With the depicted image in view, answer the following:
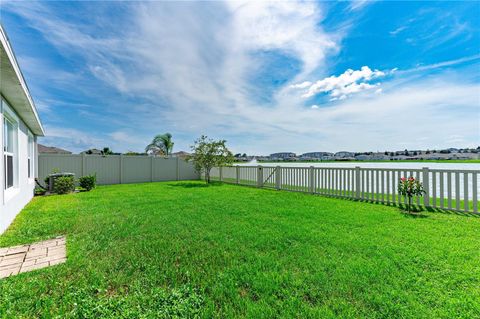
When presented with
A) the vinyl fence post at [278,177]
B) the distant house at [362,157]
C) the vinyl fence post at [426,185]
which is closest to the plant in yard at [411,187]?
the vinyl fence post at [426,185]

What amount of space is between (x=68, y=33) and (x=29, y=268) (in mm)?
8298

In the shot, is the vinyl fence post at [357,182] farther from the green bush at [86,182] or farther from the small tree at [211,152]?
the green bush at [86,182]

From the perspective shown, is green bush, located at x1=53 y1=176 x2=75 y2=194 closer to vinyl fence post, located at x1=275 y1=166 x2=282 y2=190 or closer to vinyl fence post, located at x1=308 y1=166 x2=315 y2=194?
vinyl fence post, located at x1=275 y1=166 x2=282 y2=190

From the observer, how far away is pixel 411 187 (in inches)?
215

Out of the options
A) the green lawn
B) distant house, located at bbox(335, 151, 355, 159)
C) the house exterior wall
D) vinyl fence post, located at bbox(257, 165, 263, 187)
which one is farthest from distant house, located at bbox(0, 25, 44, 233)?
distant house, located at bbox(335, 151, 355, 159)

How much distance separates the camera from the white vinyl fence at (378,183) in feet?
16.6

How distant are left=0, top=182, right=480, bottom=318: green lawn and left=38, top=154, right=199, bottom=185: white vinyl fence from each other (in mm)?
8087

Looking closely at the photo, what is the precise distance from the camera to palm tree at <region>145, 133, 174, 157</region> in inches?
959

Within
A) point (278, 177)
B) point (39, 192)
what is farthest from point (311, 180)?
point (39, 192)

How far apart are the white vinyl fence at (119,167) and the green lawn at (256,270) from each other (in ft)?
26.5

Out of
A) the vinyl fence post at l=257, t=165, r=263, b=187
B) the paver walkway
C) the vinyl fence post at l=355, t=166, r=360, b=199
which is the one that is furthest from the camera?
the vinyl fence post at l=257, t=165, r=263, b=187

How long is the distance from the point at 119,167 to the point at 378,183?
13.2m

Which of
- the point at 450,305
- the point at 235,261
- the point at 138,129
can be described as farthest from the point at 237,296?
the point at 138,129

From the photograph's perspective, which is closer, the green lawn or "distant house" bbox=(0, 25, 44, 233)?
the green lawn
